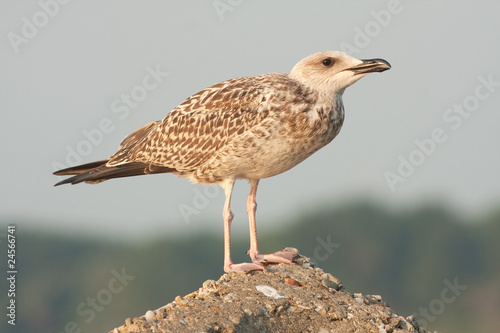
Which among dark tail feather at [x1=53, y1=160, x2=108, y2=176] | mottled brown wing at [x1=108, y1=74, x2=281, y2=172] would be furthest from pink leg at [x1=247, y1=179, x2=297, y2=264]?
dark tail feather at [x1=53, y1=160, x2=108, y2=176]

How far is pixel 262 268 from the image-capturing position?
36.8 ft

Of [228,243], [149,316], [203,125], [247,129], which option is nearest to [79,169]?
[203,125]

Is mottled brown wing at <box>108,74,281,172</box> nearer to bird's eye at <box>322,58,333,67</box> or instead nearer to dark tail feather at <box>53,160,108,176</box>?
dark tail feather at <box>53,160,108,176</box>

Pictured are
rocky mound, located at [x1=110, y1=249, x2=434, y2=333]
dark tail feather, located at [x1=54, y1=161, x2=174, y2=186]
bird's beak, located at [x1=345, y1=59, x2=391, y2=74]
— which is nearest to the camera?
rocky mound, located at [x1=110, y1=249, x2=434, y2=333]

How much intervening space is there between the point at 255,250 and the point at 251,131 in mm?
1839

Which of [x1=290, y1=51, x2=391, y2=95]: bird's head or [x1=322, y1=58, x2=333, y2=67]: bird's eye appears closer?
[x1=290, y1=51, x2=391, y2=95]: bird's head

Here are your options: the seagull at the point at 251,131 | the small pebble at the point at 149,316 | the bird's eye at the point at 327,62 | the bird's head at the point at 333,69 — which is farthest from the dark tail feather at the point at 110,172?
the small pebble at the point at 149,316

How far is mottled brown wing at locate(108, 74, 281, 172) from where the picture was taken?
11.6m

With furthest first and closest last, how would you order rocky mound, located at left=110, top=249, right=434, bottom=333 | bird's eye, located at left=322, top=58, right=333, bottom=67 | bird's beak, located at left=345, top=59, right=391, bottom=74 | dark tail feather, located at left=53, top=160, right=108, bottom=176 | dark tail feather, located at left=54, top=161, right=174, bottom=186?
dark tail feather, located at left=53, top=160, right=108, bottom=176, dark tail feather, located at left=54, top=161, right=174, bottom=186, bird's eye, located at left=322, top=58, right=333, bottom=67, bird's beak, located at left=345, top=59, right=391, bottom=74, rocky mound, located at left=110, top=249, right=434, bottom=333

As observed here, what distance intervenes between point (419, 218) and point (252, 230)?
71.1 metres

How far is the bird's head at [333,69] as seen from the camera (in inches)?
456

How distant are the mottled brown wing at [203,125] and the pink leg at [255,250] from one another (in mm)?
1004

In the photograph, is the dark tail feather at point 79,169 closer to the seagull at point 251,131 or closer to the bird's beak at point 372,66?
the seagull at point 251,131

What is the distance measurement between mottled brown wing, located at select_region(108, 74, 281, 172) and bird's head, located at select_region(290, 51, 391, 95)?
1.59ft
